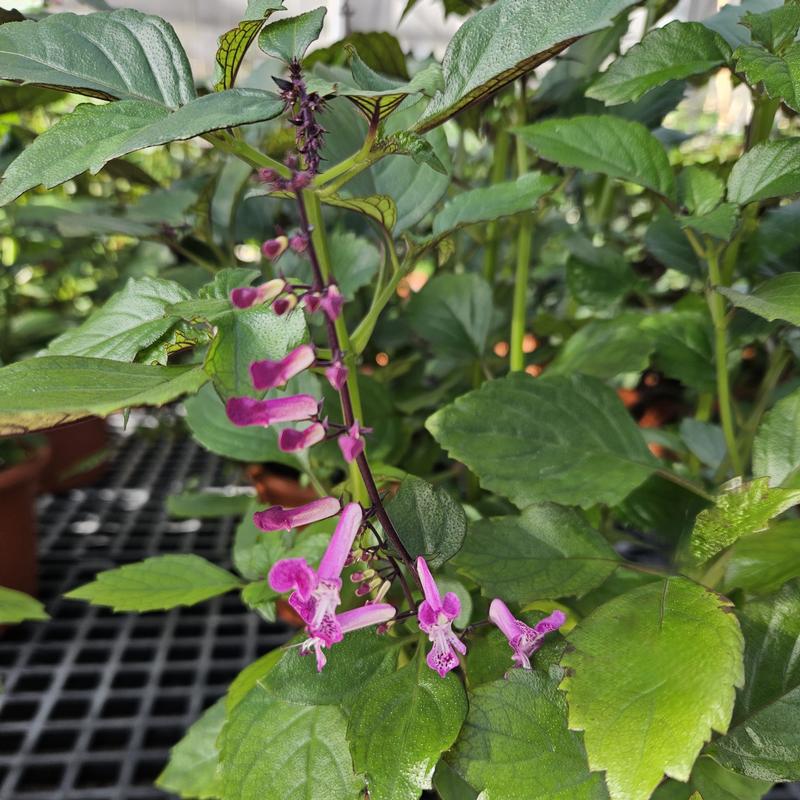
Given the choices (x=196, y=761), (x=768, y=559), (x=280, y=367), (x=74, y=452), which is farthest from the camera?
(x=74, y=452)

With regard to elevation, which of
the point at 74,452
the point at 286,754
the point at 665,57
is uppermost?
the point at 665,57

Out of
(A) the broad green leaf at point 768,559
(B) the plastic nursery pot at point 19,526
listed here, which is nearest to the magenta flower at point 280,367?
(A) the broad green leaf at point 768,559

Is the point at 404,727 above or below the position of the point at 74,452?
above

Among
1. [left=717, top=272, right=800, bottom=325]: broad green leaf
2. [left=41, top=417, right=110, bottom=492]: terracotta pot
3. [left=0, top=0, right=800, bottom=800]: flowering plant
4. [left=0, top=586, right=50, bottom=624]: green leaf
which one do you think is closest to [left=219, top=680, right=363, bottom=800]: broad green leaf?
[left=0, top=0, right=800, bottom=800]: flowering plant

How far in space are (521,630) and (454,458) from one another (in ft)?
0.28

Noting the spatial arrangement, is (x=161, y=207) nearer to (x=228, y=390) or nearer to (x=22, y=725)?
(x=228, y=390)

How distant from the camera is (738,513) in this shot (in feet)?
1.00

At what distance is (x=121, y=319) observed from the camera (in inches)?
12.7

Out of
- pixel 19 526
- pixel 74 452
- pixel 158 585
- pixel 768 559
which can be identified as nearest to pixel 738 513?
pixel 768 559

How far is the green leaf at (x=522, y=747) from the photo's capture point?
0.28 meters

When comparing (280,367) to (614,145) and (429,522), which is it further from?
(614,145)

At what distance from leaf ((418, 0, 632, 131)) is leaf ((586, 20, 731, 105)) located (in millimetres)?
90

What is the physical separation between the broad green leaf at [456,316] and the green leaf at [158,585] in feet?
0.71

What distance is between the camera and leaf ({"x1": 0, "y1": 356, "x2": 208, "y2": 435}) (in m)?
0.22
